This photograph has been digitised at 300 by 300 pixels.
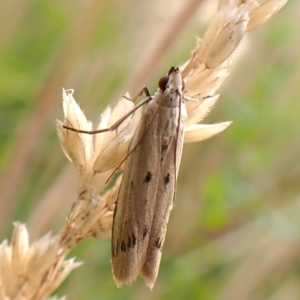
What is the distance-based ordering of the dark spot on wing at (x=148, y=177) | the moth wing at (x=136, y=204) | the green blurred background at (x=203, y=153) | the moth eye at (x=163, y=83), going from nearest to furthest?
the moth wing at (x=136, y=204)
the dark spot on wing at (x=148, y=177)
the moth eye at (x=163, y=83)
the green blurred background at (x=203, y=153)

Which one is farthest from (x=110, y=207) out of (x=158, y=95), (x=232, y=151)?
(x=232, y=151)

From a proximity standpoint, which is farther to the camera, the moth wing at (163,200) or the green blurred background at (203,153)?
the green blurred background at (203,153)

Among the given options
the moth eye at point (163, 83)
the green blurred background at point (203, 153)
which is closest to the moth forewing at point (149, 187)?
the moth eye at point (163, 83)

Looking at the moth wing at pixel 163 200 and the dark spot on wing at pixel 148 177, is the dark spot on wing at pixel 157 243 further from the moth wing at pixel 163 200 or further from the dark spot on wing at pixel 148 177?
the dark spot on wing at pixel 148 177

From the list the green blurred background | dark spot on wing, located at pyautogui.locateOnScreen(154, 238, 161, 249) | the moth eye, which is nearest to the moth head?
the moth eye

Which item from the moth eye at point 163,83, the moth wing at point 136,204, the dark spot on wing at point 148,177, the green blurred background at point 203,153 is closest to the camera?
the moth wing at point 136,204

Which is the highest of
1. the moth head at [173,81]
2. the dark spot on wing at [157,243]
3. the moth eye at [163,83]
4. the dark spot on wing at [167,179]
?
the moth eye at [163,83]

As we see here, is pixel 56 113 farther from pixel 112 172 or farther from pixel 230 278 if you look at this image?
pixel 112 172

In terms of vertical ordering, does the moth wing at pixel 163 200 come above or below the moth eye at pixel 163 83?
below
